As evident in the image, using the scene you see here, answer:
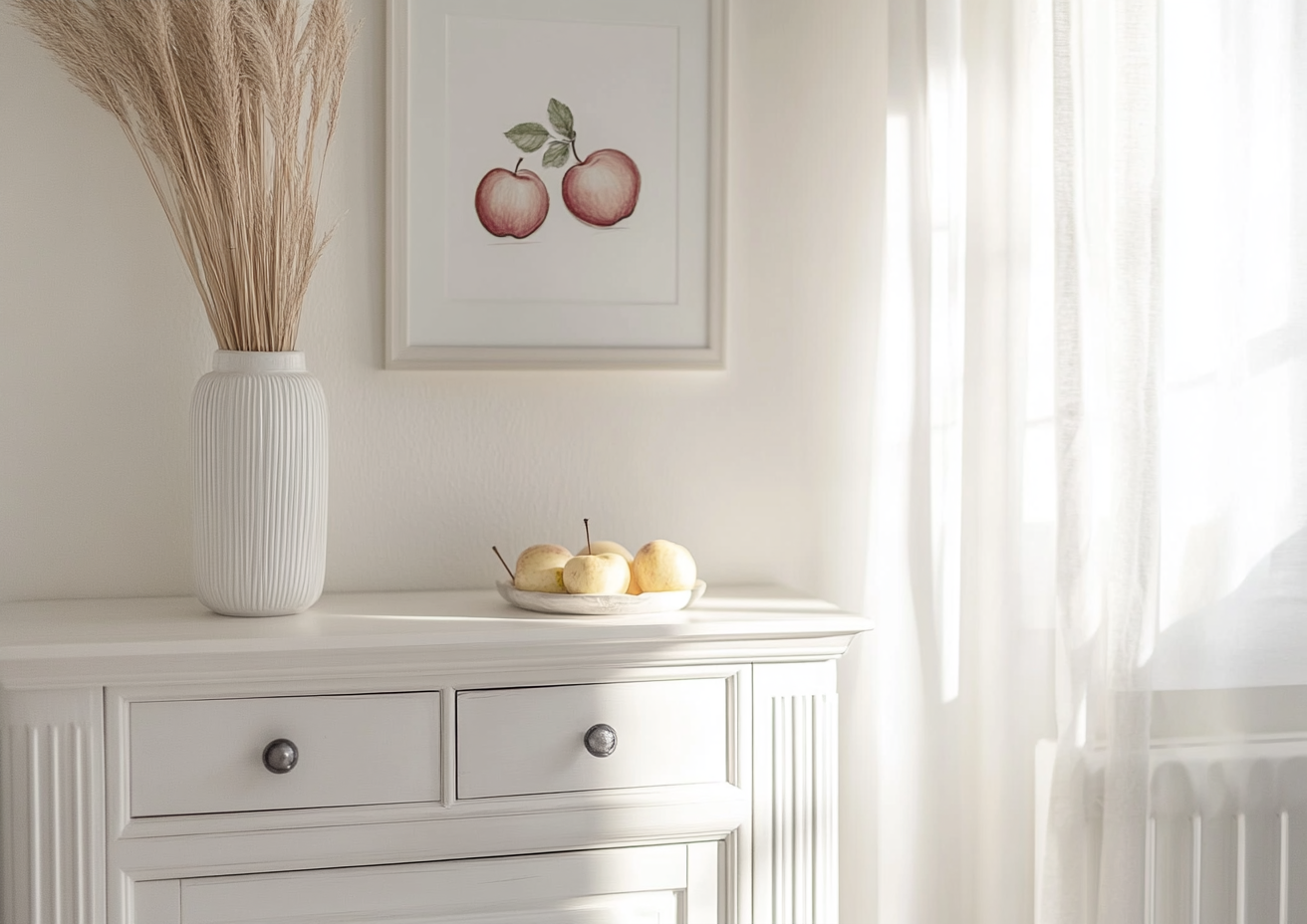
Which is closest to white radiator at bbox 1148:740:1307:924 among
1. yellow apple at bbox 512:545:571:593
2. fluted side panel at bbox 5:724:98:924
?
yellow apple at bbox 512:545:571:593

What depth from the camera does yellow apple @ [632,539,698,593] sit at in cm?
157

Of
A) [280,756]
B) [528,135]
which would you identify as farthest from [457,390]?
[280,756]

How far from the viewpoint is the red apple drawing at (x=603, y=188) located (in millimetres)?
1797

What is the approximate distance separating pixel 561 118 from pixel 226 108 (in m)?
0.53

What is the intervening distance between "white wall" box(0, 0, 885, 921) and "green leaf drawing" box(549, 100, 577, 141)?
26cm

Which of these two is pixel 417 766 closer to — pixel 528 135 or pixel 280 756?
pixel 280 756

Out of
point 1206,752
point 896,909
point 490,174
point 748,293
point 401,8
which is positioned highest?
point 401,8

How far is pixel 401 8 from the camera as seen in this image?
1.72 meters

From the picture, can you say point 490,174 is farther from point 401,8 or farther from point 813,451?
point 813,451

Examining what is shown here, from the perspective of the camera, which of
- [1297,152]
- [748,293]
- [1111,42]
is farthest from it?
[748,293]

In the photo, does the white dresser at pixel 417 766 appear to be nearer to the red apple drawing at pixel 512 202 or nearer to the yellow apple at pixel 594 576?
the yellow apple at pixel 594 576

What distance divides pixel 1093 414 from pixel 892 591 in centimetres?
49

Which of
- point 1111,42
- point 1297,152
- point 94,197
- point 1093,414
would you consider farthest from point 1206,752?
point 94,197

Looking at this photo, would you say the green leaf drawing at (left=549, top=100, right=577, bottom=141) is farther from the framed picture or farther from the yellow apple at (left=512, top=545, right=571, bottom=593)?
the yellow apple at (left=512, top=545, right=571, bottom=593)
